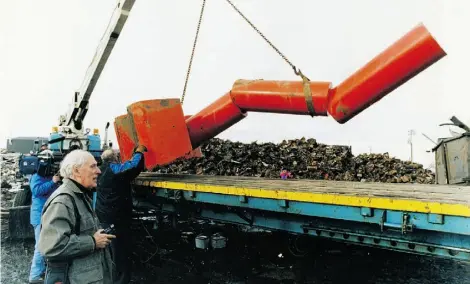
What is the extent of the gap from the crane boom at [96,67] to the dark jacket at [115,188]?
292 centimetres

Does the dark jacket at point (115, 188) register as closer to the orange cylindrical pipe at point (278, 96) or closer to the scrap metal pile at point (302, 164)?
the orange cylindrical pipe at point (278, 96)

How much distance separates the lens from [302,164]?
39.6 ft

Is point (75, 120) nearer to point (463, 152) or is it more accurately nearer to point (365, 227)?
point (365, 227)

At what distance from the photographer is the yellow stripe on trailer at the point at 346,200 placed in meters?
2.44

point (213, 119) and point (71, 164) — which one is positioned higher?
point (213, 119)

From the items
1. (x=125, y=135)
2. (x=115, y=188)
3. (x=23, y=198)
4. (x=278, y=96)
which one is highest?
(x=278, y=96)

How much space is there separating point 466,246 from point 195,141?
3.84m

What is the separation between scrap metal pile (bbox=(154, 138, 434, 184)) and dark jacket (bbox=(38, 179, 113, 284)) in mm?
8197

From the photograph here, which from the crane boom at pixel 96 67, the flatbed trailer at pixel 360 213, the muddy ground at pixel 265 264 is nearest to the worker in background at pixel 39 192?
the muddy ground at pixel 265 264

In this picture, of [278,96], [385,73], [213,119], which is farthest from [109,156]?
[385,73]

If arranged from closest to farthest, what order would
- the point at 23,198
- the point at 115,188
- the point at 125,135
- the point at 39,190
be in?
the point at 115,188 → the point at 39,190 → the point at 125,135 → the point at 23,198

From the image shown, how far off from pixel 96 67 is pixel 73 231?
5634mm

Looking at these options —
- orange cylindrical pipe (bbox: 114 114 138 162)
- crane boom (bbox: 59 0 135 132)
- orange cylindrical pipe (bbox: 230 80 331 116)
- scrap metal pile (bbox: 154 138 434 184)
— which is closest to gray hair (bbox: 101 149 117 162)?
orange cylindrical pipe (bbox: 114 114 138 162)

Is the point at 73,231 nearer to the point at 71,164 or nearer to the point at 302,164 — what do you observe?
the point at 71,164
